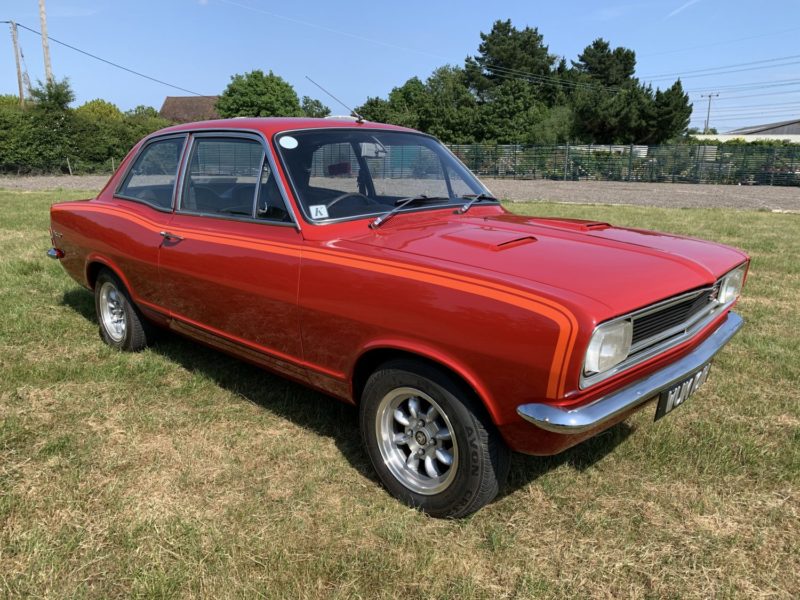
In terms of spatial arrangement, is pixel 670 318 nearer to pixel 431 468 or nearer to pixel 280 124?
pixel 431 468

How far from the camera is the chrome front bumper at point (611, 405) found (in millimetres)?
2037

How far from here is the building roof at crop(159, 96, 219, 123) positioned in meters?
73.8

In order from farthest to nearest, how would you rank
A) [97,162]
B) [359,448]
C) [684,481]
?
1. [97,162]
2. [359,448]
3. [684,481]

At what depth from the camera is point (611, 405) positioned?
2.16 m

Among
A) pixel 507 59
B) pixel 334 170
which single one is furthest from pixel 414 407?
pixel 507 59

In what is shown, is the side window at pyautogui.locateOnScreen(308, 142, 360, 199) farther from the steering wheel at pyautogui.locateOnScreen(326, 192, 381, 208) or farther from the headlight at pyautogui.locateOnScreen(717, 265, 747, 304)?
the headlight at pyautogui.locateOnScreen(717, 265, 747, 304)

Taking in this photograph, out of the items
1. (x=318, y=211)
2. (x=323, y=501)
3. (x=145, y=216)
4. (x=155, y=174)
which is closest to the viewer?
(x=323, y=501)

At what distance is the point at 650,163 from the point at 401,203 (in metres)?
30.9

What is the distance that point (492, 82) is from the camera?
62.7 meters

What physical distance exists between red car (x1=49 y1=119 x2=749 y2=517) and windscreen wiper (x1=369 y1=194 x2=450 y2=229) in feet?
0.05

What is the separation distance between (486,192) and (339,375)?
5.58 ft

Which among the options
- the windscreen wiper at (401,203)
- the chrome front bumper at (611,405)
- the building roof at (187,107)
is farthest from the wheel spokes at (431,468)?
the building roof at (187,107)

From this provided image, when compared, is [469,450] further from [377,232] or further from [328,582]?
[377,232]

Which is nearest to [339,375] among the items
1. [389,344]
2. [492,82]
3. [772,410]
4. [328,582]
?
[389,344]
